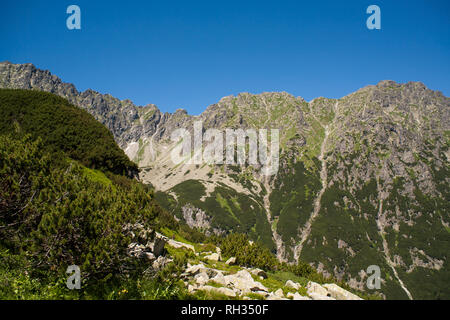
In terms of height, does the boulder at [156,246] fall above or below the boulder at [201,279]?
above

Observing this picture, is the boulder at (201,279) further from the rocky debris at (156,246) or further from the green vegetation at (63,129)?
the green vegetation at (63,129)

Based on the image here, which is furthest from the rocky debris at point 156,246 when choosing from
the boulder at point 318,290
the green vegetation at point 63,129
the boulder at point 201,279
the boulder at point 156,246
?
the green vegetation at point 63,129

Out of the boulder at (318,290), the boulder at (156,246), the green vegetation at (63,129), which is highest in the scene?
the green vegetation at (63,129)

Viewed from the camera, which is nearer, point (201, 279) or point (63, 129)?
point (201, 279)

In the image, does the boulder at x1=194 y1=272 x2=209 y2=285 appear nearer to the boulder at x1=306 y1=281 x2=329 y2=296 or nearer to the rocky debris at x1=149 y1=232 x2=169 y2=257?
the rocky debris at x1=149 y1=232 x2=169 y2=257

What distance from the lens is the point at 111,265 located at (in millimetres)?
12234

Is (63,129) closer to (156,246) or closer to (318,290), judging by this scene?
(156,246)

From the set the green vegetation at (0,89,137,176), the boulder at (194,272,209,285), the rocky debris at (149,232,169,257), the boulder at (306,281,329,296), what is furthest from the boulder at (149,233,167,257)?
the green vegetation at (0,89,137,176)

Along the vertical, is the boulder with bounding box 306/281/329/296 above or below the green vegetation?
below

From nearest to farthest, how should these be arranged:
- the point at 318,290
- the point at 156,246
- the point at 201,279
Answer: the point at 201,279
the point at 318,290
the point at 156,246

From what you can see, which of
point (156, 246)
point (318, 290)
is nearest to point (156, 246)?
point (156, 246)
